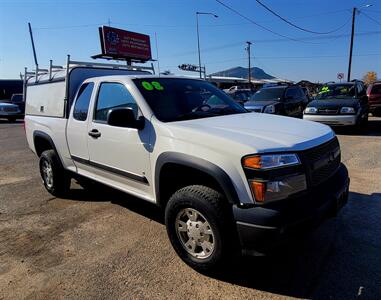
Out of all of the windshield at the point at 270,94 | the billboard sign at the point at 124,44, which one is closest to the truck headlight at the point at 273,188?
the windshield at the point at 270,94

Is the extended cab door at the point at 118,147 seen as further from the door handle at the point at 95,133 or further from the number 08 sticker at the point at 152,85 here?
the number 08 sticker at the point at 152,85

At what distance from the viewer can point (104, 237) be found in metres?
4.15

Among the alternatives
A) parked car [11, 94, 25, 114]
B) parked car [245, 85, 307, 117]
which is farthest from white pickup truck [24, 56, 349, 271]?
parked car [11, 94, 25, 114]

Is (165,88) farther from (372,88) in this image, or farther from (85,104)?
(372,88)

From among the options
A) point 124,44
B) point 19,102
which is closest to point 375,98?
point 19,102

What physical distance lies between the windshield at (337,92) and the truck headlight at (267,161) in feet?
34.3

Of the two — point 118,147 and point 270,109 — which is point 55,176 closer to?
point 118,147

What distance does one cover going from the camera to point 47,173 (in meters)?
5.76

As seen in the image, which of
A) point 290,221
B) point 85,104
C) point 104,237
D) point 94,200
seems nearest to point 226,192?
point 290,221

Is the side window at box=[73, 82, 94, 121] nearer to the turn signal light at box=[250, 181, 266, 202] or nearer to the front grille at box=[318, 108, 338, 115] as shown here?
the turn signal light at box=[250, 181, 266, 202]

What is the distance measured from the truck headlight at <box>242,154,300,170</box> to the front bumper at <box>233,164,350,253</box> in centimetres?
29

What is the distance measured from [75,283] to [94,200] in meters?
2.35

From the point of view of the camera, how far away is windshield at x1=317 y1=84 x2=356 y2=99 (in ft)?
40.2

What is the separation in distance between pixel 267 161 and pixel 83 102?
2.89m
